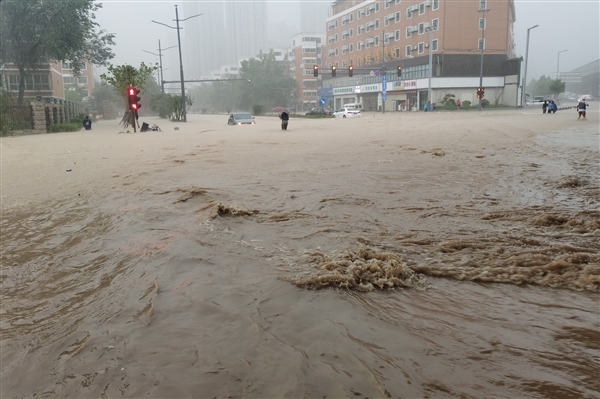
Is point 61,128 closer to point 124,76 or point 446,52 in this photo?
point 124,76

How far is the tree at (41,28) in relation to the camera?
34406 millimetres

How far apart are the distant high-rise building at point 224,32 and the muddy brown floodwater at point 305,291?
7204 inches

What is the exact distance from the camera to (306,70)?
97.4 metres

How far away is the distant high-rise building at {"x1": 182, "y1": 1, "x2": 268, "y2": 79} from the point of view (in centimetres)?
18362

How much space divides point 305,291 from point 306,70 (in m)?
97.0

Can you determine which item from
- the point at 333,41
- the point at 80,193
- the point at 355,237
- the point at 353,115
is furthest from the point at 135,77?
the point at 333,41

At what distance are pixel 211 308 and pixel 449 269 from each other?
2.34 m

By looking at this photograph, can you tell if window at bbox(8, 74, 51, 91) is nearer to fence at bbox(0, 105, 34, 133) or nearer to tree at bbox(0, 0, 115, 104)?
tree at bbox(0, 0, 115, 104)

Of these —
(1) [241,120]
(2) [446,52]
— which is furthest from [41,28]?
(2) [446,52]

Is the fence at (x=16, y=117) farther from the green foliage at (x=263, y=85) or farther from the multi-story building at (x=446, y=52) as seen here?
the green foliage at (x=263, y=85)

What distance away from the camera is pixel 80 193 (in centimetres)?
952

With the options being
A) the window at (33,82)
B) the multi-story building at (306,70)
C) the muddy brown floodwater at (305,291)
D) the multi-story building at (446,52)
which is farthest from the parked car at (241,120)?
the multi-story building at (306,70)

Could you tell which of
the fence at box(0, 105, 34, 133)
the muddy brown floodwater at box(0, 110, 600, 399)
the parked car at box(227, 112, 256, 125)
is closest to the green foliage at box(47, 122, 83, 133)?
the fence at box(0, 105, 34, 133)

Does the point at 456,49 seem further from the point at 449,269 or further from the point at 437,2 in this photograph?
the point at 449,269
